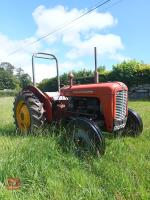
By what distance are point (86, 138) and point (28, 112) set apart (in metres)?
2.14

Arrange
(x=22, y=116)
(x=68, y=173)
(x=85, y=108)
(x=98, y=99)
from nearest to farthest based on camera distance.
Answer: (x=68, y=173), (x=98, y=99), (x=85, y=108), (x=22, y=116)

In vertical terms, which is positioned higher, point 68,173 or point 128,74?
point 128,74

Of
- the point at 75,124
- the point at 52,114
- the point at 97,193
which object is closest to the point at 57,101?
the point at 52,114

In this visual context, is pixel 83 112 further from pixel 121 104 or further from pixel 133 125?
pixel 133 125

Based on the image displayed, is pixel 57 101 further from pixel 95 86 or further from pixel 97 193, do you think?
pixel 97 193

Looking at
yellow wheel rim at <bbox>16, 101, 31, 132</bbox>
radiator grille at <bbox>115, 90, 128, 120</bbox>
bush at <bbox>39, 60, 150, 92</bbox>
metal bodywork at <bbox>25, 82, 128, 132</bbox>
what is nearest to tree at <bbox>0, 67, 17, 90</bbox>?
bush at <bbox>39, 60, 150, 92</bbox>

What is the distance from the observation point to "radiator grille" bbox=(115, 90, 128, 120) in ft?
21.8

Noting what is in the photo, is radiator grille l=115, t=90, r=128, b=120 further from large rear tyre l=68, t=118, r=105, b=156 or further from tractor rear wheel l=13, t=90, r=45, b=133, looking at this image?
tractor rear wheel l=13, t=90, r=45, b=133

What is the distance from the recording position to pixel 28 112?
7.75 meters

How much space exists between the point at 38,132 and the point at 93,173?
2338 mm

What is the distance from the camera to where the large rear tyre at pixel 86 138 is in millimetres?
5742

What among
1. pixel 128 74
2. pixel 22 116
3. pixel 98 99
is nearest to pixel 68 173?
pixel 98 99

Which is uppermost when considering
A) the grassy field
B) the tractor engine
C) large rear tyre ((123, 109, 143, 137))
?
the tractor engine

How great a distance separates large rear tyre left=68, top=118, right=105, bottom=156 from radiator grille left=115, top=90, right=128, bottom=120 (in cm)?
84
